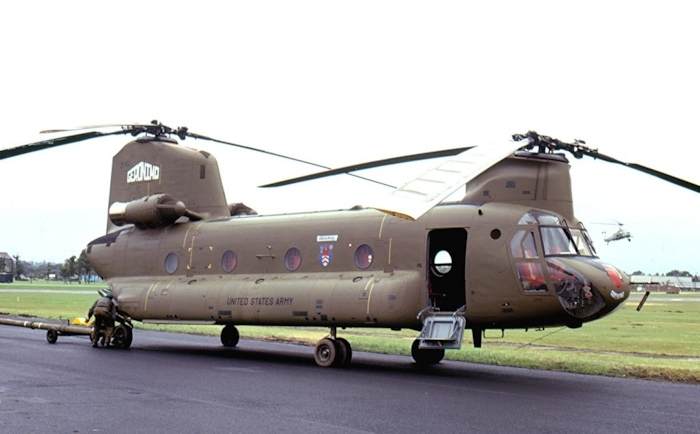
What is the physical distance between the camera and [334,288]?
60.1 ft

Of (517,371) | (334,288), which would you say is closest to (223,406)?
(334,288)

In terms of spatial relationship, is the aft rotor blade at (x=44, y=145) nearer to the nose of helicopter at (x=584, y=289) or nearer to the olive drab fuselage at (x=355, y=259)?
the olive drab fuselage at (x=355, y=259)

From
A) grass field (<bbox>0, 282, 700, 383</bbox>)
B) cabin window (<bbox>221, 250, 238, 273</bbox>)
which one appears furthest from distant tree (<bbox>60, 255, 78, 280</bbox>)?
cabin window (<bbox>221, 250, 238, 273</bbox>)

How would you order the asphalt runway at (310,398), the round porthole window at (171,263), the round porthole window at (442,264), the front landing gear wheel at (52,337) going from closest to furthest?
the asphalt runway at (310,398) → the round porthole window at (442,264) → the round porthole window at (171,263) → the front landing gear wheel at (52,337)

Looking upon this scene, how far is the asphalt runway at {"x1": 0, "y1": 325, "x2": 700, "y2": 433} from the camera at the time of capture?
10.3m

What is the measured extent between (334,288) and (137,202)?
8037mm

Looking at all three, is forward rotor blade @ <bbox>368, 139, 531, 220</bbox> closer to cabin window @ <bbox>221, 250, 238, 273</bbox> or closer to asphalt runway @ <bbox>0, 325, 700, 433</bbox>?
asphalt runway @ <bbox>0, 325, 700, 433</bbox>

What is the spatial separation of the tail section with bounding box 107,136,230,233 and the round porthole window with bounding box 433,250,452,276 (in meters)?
8.13

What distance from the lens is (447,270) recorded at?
17.7 metres

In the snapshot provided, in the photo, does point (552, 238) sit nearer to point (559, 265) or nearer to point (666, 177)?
point (559, 265)

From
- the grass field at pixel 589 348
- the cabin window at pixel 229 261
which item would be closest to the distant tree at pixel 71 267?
the grass field at pixel 589 348

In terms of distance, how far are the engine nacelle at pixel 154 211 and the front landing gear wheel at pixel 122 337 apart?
9.84ft

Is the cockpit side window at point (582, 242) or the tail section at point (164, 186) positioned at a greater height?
the tail section at point (164, 186)

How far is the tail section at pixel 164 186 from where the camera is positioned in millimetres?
23047
